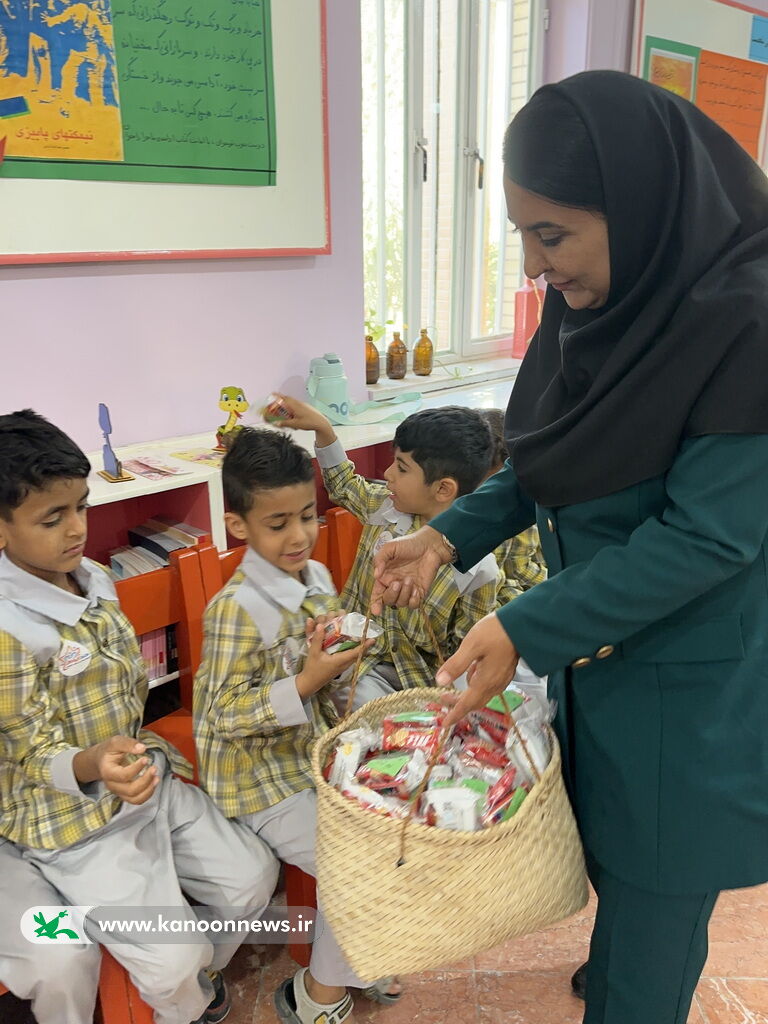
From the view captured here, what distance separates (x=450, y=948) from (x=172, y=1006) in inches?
24.7

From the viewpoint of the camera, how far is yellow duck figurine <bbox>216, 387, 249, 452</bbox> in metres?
2.01

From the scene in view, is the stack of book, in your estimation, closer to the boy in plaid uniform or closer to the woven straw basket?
the boy in plaid uniform

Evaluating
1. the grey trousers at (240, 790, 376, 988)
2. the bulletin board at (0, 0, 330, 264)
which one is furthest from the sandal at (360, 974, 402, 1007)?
the bulletin board at (0, 0, 330, 264)

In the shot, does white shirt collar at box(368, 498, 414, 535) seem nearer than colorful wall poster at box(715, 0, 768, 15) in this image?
Yes

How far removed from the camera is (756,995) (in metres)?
1.59

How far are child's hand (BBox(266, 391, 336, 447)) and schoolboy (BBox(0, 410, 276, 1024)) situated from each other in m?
0.63

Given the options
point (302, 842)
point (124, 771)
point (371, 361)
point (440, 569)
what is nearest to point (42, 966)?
point (124, 771)

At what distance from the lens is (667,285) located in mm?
895

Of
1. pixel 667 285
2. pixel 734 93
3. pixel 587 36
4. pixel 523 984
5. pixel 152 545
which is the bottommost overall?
pixel 523 984

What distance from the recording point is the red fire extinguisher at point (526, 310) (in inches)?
135

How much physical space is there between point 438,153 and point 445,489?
72.2 inches

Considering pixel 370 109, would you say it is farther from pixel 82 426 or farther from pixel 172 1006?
pixel 172 1006
